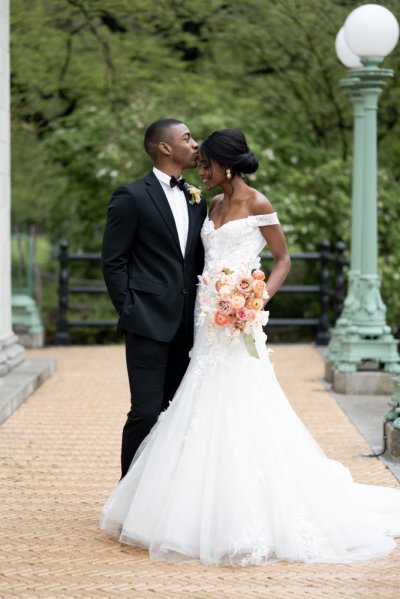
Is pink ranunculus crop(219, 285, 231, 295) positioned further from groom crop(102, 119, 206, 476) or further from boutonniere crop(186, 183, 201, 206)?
boutonniere crop(186, 183, 201, 206)

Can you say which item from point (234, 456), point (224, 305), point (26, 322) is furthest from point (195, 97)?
point (234, 456)

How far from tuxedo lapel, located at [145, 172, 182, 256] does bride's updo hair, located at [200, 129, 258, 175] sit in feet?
1.18

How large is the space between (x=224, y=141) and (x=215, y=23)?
1576 cm

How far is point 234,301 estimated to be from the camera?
6211 millimetres

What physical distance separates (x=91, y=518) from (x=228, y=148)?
2205 mm

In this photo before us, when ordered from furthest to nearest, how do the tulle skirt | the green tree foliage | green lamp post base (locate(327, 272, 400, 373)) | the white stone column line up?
1. the green tree foliage
2. green lamp post base (locate(327, 272, 400, 373))
3. the white stone column
4. the tulle skirt

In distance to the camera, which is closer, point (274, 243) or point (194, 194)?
point (274, 243)

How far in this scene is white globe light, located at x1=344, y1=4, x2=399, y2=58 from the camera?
37.6ft

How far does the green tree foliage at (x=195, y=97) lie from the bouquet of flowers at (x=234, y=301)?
482 inches

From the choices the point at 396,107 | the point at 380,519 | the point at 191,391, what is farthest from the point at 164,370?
the point at 396,107

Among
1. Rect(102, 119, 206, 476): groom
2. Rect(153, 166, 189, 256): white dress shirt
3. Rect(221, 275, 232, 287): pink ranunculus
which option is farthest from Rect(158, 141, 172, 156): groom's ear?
Rect(221, 275, 232, 287): pink ranunculus

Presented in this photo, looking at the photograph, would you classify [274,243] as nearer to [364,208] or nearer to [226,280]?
[226,280]

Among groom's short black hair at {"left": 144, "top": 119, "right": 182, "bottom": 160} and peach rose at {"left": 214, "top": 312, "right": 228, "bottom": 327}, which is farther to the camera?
groom's short black hair at {"left": 144, "top": 119, "right": 182, "bottom": 160}

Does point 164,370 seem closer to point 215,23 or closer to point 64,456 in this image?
point 64,456
